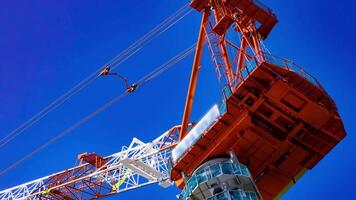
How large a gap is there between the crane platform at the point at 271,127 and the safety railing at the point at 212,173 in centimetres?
171

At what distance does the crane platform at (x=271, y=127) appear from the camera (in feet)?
144

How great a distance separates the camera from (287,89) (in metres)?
43.8

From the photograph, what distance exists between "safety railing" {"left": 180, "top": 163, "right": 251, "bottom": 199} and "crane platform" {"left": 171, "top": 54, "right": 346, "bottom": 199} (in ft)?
5.62

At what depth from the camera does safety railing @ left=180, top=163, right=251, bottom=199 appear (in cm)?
4259

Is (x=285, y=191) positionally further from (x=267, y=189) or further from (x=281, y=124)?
(x=281, y=124)

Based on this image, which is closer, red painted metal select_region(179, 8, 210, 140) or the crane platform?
the crane platform

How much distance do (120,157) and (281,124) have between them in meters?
26.8

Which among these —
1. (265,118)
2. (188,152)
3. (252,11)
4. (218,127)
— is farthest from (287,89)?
(252,11)

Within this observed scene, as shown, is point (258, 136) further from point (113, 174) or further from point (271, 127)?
point (113, 174)

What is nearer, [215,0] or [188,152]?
[188,152]

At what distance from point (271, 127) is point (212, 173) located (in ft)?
18.5

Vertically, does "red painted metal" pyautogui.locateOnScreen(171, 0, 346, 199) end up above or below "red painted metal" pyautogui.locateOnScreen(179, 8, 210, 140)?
below

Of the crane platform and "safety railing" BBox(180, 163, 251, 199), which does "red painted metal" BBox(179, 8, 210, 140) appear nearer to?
the crane platform

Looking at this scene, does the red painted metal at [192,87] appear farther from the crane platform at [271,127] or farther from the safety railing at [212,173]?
the safety railing at [212,173]
